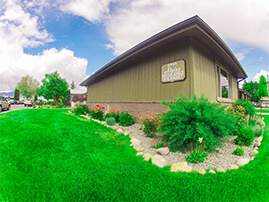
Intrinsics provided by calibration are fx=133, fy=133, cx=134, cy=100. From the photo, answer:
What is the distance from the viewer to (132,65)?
7.24m

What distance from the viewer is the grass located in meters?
1.91

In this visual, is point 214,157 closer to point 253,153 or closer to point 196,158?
point 196,158

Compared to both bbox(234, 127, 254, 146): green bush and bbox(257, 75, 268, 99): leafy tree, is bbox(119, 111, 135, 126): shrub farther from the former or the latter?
bbox(257, 75, 268, 99): leafy tree

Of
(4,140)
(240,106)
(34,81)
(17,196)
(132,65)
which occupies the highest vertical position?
(34,81)

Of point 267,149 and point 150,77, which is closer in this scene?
point 267,149

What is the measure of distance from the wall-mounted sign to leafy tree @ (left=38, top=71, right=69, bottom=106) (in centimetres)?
2169

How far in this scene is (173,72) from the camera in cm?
523

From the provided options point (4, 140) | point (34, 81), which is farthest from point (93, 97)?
point (34, 81)

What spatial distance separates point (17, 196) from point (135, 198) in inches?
67.3

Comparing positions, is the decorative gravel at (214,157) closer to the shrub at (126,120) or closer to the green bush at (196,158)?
the green bush at (196,158)

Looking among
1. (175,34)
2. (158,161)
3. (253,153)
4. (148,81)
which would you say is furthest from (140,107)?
(253,153)

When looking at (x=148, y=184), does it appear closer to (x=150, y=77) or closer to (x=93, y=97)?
(x=150, y=77)

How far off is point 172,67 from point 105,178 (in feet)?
14.7

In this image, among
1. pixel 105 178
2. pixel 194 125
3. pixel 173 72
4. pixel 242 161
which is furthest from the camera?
pixel 173 72
